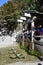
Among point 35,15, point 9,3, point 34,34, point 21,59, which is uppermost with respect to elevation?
point 9,3

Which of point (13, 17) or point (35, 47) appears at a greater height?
point (13, 17)

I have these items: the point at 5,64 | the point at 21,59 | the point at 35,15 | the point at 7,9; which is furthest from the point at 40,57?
the point at 7,9

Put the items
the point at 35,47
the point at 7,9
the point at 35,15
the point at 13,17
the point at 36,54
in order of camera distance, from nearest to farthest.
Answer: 1. the point at 36,54
2. the point at 35,47
3. the point at 35,15
4. the point at 13,17
5. the point at 7,9

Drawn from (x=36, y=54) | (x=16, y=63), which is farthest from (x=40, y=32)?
(x=16, y=63)

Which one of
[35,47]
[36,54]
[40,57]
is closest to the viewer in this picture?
[40,57]

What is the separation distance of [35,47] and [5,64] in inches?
152

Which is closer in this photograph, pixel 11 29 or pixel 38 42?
pixel 38 42

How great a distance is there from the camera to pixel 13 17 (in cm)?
4403

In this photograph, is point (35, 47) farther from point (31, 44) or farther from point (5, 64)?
point (5, 64)

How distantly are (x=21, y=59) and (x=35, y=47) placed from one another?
2326 millimetres

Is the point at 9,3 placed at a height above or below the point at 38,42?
above

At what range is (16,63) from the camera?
1064 centimetres

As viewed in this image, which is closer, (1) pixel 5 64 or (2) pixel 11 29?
(1) pixel 5 64

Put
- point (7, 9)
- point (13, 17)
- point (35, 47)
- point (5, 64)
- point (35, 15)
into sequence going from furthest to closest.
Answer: point (7, 9) < point (13, 17) < point (35, 15) < point (35, 47) < point (5, 64)
